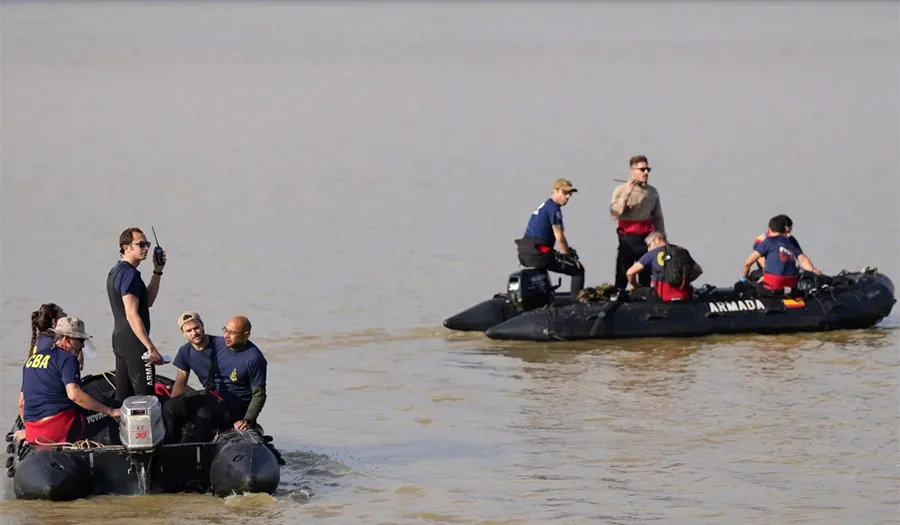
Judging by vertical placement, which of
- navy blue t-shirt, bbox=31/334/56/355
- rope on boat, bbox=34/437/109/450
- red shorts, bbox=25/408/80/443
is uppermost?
navy blue t-shirt, bbox=31/334/56/355

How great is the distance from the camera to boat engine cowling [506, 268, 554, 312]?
57.5 ft

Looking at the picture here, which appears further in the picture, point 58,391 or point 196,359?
point 196,359

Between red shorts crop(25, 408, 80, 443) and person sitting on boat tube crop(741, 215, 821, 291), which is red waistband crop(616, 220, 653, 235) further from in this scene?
red shorts crop(25, 408, 80, 443)

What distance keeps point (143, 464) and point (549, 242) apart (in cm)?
687

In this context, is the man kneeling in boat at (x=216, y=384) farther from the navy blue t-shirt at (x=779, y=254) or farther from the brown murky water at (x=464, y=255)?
the navy blue t-shirt at (x=779, y=254)

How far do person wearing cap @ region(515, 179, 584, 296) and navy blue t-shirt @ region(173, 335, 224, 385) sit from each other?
6.07 m

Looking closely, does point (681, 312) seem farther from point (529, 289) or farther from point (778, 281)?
point (529, 289)

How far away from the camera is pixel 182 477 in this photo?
1176cm

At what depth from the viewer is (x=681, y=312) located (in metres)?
17.3

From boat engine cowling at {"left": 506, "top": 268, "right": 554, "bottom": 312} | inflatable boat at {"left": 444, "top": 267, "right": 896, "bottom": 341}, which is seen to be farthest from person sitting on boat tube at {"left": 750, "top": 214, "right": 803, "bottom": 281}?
boat engine cowling at {"left": 506, "top": 268, "right": 554, "bottom": 312}

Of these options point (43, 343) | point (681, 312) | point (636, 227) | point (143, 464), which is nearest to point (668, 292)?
point (681, 312)

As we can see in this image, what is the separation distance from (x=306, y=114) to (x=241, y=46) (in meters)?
40.4

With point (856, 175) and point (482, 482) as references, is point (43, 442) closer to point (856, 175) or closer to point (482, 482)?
point (482, 482)

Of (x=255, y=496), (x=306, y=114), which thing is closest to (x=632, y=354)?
(x=255, y=496)
